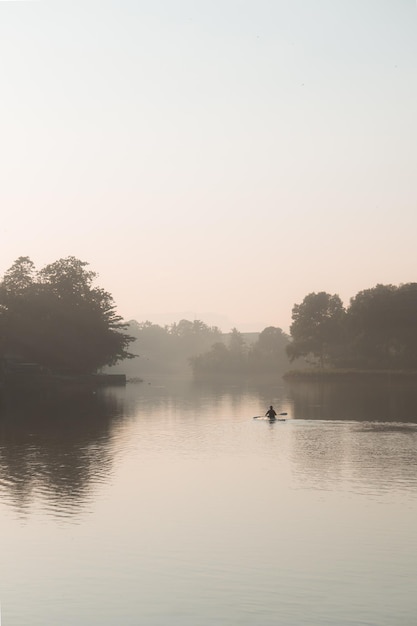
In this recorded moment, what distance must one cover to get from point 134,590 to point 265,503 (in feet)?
47.1

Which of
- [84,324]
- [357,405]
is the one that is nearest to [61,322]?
[84,324]

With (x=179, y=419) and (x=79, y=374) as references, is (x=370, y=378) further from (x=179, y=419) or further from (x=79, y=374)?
(x=179, y=419)

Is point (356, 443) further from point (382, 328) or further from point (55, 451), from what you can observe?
point (382, 328)

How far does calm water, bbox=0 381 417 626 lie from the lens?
79.7ft

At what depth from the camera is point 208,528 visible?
3406 centimetres

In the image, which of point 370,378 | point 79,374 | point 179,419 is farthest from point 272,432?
point 370,378

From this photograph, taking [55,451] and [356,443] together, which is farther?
[356,443]

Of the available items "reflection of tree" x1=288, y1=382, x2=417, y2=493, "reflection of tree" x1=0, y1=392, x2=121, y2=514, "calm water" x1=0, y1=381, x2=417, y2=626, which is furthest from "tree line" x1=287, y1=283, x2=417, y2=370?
"calm water" x1=0, y1=381, x2=417, y2=626

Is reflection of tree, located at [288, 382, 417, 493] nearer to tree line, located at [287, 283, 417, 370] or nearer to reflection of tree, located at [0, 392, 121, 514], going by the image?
reflection of tree, located at [0, 392, 121, 514]

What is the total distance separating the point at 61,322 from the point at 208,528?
398 feet

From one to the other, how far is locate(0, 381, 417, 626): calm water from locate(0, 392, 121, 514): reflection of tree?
0.16m

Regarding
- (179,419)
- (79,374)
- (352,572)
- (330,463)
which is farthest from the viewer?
(79,374)

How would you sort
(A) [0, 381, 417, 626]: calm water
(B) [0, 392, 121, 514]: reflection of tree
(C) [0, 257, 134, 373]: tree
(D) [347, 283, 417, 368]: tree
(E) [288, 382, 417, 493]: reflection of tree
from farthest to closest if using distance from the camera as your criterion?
(D) [347, 283, 417, 368]: tree
(C) [0, 257, 134, 373]: tree
(E) [288, 382, 417, 493]: reflection of tree
(B) [0, 392, 121, 514]: reflection of tree
(A) [0, 381, 417, 626]: calm water

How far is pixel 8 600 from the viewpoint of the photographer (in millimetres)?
24812
